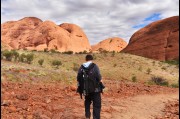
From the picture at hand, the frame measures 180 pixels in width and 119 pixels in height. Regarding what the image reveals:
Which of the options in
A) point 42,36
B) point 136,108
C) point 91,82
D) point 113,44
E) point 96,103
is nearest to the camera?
point 91,82

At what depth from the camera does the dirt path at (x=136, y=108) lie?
859 cm

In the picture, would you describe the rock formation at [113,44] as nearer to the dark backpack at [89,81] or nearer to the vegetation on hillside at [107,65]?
the vegetation on hillside at [107,65]

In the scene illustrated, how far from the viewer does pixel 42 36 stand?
71.1 metres

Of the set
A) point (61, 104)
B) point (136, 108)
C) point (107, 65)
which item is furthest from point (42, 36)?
point (61, 104)

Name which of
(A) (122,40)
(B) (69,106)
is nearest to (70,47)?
(A) (122,40)

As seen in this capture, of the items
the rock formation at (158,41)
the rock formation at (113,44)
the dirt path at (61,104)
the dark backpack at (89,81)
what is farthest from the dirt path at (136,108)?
the rock formation at (113,44)

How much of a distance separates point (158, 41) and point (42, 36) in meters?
27.0

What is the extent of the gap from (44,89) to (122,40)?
318ft

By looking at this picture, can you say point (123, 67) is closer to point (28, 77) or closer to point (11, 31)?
point (28, 77)

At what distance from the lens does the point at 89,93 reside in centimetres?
684

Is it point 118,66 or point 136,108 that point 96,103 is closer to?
point 136,108

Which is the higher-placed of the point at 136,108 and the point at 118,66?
the point at 118,66

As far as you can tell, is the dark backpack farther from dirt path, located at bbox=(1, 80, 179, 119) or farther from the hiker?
dirt path, located at bbox=(1, 80, 179, 119)

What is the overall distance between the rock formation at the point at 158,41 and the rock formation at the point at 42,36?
15.8 m
